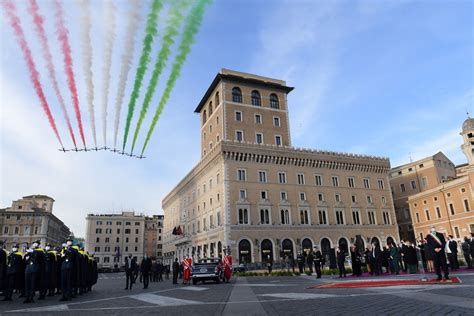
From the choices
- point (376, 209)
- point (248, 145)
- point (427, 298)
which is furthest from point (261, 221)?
point (427, 298)

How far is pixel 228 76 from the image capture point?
173 ft

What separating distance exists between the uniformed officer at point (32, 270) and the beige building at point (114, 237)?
88495 millimetres

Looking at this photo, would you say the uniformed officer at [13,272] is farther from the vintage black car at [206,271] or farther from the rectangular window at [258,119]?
the rectangular window at [258,119]

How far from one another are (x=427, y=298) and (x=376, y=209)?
159 ft

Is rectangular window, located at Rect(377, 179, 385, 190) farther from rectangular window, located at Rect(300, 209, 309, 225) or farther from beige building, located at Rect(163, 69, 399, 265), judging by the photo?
rectangular window, located at Rect(300, 209, 309, 225)

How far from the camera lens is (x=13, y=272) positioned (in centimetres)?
1253

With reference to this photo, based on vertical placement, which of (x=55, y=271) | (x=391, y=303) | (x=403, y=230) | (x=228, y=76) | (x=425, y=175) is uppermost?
(x=228, y=76)

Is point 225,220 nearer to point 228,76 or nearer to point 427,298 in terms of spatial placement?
point 228,76

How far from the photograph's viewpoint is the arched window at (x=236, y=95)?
174ft

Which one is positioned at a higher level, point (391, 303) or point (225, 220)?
point (225, 220)

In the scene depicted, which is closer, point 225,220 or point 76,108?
point 76,108

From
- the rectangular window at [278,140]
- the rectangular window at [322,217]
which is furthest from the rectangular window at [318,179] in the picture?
the rectangular window at [278,140]

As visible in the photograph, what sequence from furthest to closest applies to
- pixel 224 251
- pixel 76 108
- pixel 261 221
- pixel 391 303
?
pixel 261 221 → pixel 224 251 → pixel 76 108 → pixel 391 303

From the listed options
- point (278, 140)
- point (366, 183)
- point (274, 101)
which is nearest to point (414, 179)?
point (366, 183)
